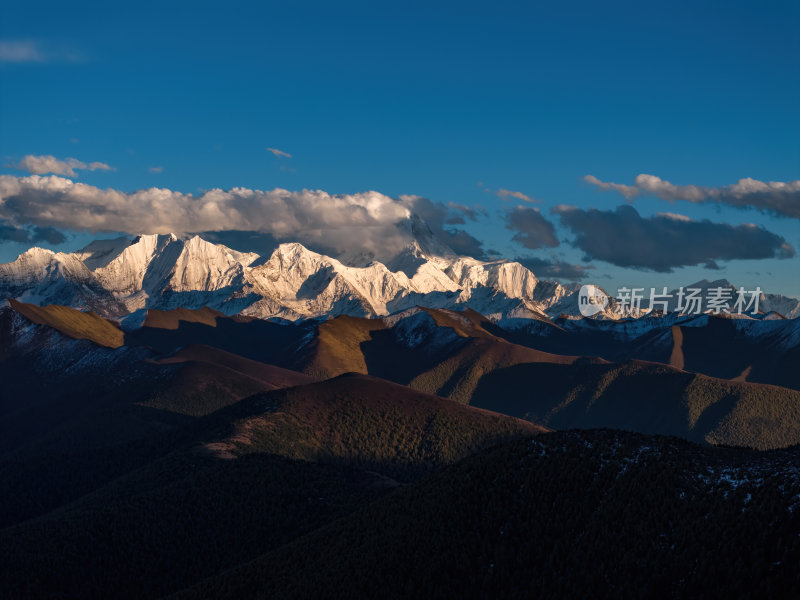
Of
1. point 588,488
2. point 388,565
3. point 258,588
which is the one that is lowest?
point 258,588

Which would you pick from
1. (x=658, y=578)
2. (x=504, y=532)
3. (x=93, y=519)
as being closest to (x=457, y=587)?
(x=504, y=532)

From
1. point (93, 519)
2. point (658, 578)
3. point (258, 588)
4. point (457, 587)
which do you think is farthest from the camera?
point (93, 519)

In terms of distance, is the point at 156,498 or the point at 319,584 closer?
the point at 319,584

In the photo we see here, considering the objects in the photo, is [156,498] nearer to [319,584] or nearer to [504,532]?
[319,584]

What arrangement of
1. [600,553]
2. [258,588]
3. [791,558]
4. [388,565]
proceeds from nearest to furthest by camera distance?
[791,558], [600,553], [388,565], [258,588]

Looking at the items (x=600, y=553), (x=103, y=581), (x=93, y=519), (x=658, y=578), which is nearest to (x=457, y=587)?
(x=600, y=553)

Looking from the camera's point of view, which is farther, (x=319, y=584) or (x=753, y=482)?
(x=319, y=584)

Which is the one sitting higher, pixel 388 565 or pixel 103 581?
pixel 388 565

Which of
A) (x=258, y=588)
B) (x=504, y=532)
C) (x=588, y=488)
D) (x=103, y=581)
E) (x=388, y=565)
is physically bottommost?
(x=103, y=581)

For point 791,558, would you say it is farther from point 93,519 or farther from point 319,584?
point 93,519
